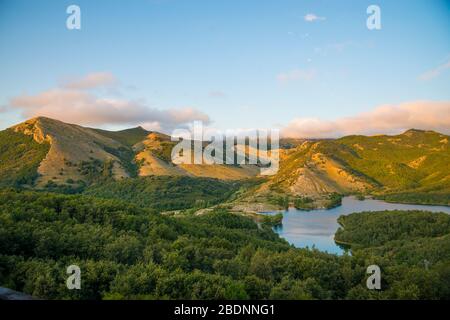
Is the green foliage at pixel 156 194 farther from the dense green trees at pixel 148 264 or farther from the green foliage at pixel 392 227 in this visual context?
the dense green trees at pixel 148 264

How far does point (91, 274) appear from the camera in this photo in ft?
80.6

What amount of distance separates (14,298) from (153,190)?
176m

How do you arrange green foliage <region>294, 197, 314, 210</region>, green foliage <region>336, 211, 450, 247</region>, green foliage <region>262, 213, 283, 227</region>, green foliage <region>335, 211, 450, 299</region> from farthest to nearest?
1. green foliage <region>294, 197, 314, 210</region>
2. green foliage <region>262, 213, 283, 227</region>
3. green foliage <region>336, 211, 450, 247</region>
4. green foliage <region>335, 211, 450, 299</region>

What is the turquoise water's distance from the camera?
100375 millimetres

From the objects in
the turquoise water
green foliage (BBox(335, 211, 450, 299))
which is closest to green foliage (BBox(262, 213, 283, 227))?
the turquoise water

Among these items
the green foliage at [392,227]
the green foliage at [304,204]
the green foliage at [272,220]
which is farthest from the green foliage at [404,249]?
the green foliage at [304,204]

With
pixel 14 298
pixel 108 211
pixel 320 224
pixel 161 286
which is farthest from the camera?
pixel 320 224

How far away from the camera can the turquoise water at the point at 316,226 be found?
100375 mm

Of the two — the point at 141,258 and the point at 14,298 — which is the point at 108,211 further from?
the point at 14,298

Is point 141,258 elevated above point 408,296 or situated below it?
above

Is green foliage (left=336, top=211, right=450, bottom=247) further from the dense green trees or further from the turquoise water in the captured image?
the dense green trees

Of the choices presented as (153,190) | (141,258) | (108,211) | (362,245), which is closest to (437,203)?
(362,245)
